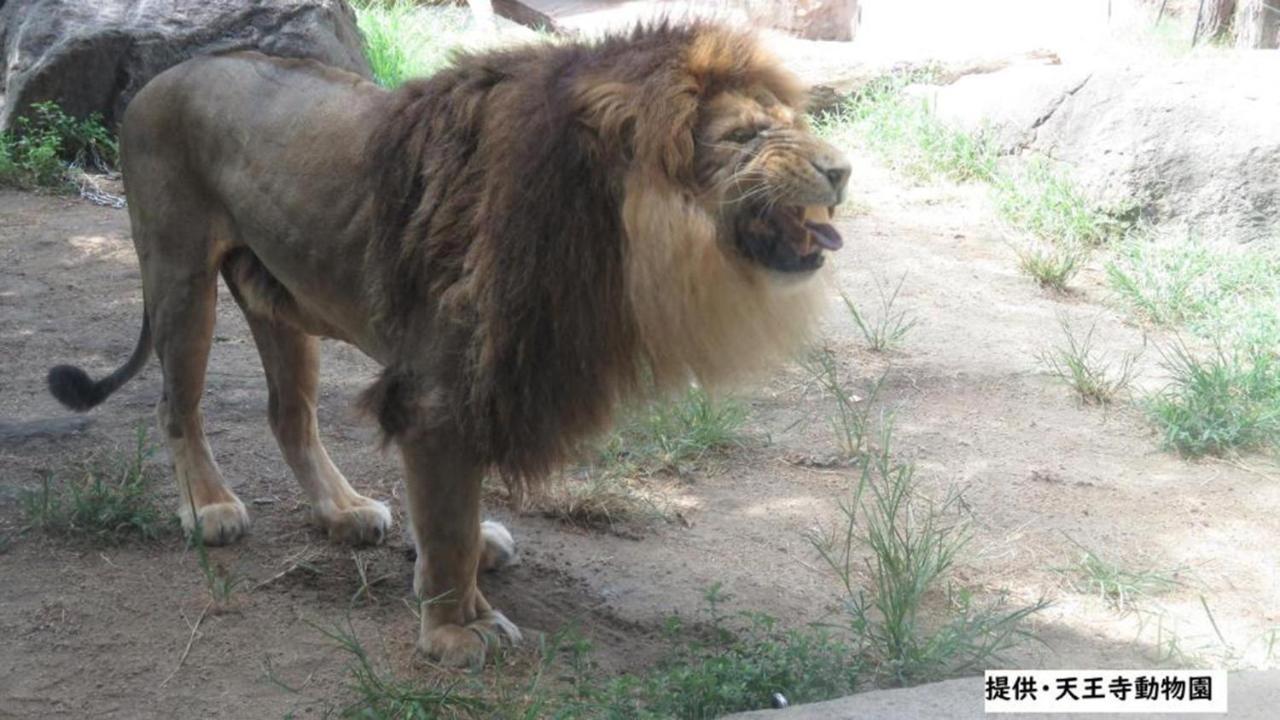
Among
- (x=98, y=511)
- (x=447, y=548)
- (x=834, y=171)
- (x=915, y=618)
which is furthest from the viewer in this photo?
(x=98, y=511)

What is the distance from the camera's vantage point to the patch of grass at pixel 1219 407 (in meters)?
4.97

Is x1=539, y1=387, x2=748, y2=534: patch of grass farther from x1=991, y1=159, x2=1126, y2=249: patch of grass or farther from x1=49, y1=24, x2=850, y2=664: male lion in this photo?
x1=991, y1=159, x2=1126, y2=249: patch of grass

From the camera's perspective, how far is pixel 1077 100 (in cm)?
783

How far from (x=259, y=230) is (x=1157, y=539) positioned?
9.48 ft

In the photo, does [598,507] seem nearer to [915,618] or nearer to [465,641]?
[465,641]

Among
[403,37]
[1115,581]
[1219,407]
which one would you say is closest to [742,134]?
[1115,581]

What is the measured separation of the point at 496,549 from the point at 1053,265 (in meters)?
3.76

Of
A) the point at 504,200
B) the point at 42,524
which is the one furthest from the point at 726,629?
the point at 42,524

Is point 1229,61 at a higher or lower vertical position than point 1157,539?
higher

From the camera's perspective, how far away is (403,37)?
9.62m

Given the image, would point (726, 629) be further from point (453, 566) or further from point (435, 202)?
point (435, 202)

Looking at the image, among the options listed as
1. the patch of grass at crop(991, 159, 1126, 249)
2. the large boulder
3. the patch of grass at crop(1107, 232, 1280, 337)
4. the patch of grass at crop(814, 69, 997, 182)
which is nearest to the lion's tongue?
the patch of grass at crop(1107, 232, 1280, 337)

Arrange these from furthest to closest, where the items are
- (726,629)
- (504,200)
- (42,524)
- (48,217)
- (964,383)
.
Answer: (48,217)
(964,383)
(42,524)
(726,629)
(504,200)

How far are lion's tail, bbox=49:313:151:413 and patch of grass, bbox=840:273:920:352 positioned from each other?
107 inches
